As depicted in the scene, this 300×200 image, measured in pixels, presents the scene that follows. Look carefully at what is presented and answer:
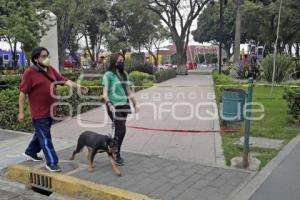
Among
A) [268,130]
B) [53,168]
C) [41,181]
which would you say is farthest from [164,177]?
[268,130]

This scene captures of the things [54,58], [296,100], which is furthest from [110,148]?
[54,58]

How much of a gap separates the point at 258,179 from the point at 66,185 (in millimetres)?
2497

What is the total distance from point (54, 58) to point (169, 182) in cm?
1321

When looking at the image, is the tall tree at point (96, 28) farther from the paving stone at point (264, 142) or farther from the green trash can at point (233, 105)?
the paving stone at point (264, 142)

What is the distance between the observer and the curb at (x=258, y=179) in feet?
16.6

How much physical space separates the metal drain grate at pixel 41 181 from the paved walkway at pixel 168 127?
188 cm

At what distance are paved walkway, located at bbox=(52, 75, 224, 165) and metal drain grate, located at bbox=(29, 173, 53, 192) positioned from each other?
6.17 ft

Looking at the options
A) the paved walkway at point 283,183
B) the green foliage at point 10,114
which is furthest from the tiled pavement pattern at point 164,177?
the green foliage at point 10,114

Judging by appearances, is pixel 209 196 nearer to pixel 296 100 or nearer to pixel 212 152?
pixel 212 152

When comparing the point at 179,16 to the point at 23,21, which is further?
the point at 179,16

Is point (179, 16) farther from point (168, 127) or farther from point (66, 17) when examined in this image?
point (168, 127)

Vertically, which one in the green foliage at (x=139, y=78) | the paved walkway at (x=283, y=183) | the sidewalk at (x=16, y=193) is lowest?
the sidewalk at (x=16, y=193)

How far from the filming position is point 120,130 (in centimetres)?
610

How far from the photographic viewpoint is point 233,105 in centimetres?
871
